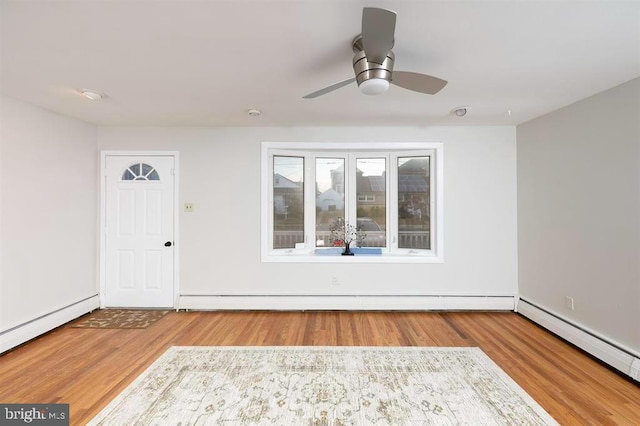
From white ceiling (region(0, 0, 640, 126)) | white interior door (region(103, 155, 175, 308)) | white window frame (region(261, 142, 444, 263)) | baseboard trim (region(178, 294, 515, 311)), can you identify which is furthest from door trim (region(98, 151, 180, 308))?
white window frame (region(261, 142, 444, 263))

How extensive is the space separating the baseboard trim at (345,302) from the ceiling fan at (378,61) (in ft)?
8.81

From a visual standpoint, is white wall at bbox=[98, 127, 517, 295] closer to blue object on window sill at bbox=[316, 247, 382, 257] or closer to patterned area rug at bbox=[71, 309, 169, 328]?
blue object on window sill at bbox=[316, 247, 382, 257]

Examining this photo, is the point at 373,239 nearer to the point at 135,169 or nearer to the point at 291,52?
the point at 291,52

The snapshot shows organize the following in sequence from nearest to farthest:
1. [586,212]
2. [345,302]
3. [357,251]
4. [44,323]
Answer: [586,212]
[44,323]
[345,302]
[357,251]

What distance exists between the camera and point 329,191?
164 inches

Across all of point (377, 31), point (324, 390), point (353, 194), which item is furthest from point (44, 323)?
point (377, 31)

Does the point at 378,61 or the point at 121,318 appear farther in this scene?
the point at 121,318

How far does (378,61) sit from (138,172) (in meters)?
3.54

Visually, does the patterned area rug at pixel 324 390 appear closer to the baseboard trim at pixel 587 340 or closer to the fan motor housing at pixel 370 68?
the baseboard trim at pixel 587 340

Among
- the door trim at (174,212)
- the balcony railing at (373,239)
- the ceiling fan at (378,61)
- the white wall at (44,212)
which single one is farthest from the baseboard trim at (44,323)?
the ceiling fan at (378,61)

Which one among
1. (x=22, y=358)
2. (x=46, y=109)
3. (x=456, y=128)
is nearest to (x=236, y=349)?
(x=22, y=358)

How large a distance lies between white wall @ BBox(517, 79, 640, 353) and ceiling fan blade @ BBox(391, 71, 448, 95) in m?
1.82

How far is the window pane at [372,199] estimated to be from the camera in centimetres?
415

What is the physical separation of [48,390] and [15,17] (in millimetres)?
2476
